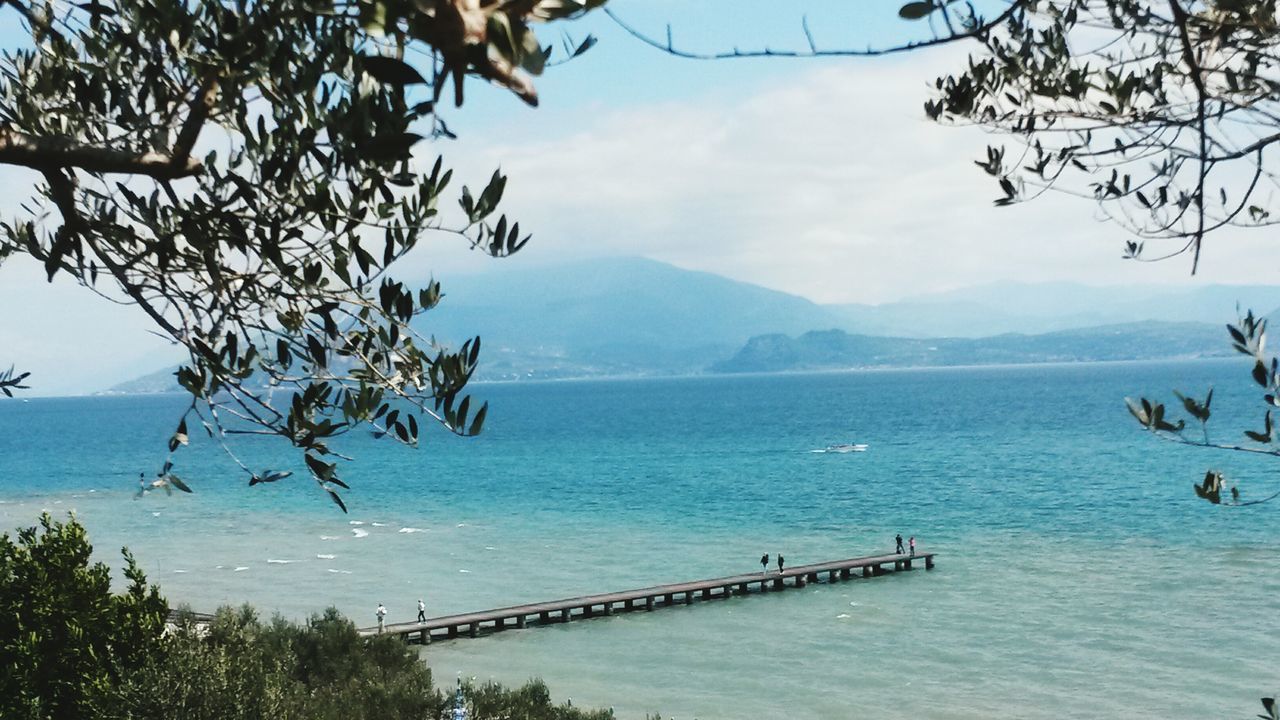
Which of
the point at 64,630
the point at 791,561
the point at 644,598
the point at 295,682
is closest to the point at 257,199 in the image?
the point at 64,630

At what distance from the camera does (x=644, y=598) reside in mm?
39156

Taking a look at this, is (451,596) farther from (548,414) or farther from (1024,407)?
(548,414)

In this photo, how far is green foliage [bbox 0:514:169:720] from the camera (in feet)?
46.4

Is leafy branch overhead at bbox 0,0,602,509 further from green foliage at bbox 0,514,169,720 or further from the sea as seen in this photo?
green foliage at bbox 0,514,169,720

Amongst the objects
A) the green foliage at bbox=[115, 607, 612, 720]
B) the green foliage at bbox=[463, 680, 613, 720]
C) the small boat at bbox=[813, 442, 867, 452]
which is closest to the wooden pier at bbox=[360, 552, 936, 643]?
the green foliage at bbox=[115, 607, 612, 720]

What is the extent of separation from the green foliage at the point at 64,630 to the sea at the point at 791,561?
5.63m

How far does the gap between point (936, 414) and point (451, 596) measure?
363ft

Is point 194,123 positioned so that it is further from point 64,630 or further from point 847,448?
point 847,448

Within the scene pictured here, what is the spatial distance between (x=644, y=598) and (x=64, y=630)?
26170 mm

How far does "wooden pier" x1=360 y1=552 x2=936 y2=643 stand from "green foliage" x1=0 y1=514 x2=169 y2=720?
18350mm

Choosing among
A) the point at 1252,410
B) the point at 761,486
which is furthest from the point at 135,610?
the point at 1252,410

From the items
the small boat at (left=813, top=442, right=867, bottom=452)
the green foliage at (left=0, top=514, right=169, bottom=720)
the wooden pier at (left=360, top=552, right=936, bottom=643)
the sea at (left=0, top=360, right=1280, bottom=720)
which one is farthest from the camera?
the small boat at (left=813, top=442, right=867, bottom=452)

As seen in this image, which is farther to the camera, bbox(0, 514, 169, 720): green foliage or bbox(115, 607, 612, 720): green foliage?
bbox(0, 514, 169, 720): green foliage

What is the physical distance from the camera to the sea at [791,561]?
29828 mm
